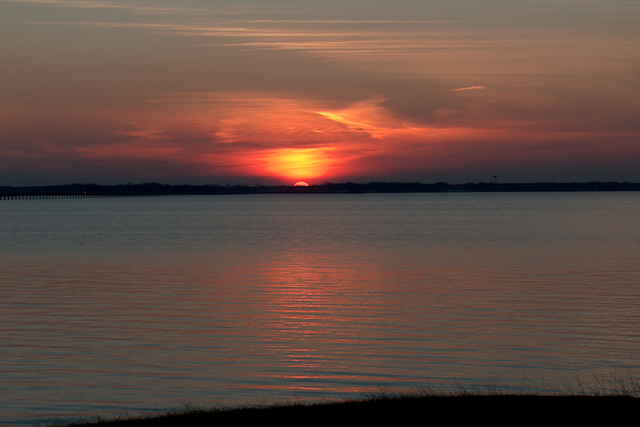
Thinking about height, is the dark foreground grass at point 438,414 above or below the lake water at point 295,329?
above

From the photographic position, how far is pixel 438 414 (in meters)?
10.9

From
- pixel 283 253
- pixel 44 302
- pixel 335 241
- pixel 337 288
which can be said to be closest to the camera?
pixel 44 302

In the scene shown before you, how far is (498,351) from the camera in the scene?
18.8 meters

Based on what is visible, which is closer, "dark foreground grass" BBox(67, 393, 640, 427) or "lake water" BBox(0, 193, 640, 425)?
"dark foreground grass" BBox(67, 393, 640, 427)

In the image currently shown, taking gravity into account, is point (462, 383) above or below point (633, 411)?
below

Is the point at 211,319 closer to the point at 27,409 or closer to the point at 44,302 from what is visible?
the point at 44,302

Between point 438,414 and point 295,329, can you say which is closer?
point 438,414

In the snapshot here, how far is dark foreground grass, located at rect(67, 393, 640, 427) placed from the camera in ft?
34.6

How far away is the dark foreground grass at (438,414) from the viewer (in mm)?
10539

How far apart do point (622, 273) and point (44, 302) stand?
29227 mm

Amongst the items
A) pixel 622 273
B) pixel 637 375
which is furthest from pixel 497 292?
pixel 637 375

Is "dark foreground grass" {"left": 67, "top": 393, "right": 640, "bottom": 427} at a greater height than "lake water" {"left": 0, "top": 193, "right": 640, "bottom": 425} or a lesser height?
greater

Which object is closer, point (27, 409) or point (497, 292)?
point (27, 409)

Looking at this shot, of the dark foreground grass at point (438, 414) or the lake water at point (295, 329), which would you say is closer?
the dark foreground grass at point (438, 414)
